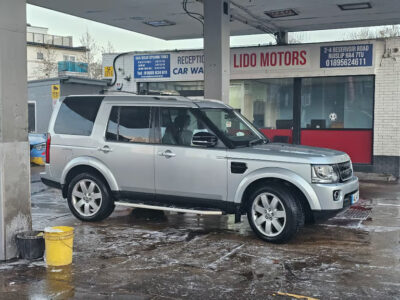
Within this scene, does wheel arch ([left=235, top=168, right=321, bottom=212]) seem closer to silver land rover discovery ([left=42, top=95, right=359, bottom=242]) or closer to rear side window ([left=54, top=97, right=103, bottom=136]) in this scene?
silver land rover discovery ([left=42, top=95, right=359, bottom=242])

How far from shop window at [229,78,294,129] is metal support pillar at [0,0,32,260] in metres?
11.3

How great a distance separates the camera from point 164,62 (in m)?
18.2

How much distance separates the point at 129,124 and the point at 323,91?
9.23 metres

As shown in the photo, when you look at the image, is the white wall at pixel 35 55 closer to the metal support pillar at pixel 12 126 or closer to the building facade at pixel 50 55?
the building facade at pixel 50 55

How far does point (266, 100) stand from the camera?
1684 cm

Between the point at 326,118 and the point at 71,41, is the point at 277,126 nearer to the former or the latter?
the point at 326,118

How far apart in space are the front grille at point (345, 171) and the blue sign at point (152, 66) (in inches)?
450

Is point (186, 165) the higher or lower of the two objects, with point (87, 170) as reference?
higher

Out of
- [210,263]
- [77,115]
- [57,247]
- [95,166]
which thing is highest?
[77,115]

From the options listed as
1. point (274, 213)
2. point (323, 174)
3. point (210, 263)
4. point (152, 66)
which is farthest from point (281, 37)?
point (210, 263)

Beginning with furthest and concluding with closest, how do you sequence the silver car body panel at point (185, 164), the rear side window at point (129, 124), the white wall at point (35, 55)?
the white wall at point (35, 55), the rear side window at point (129, 124), the silver car body panel at point (185, 164)

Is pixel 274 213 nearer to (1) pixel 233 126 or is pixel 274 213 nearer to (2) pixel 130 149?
(1) pixel 233 126

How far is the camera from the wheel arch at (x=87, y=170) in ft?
27.1

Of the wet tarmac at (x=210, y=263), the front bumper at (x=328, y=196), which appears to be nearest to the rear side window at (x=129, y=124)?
the wet tarmac at (x=210, y=263)
